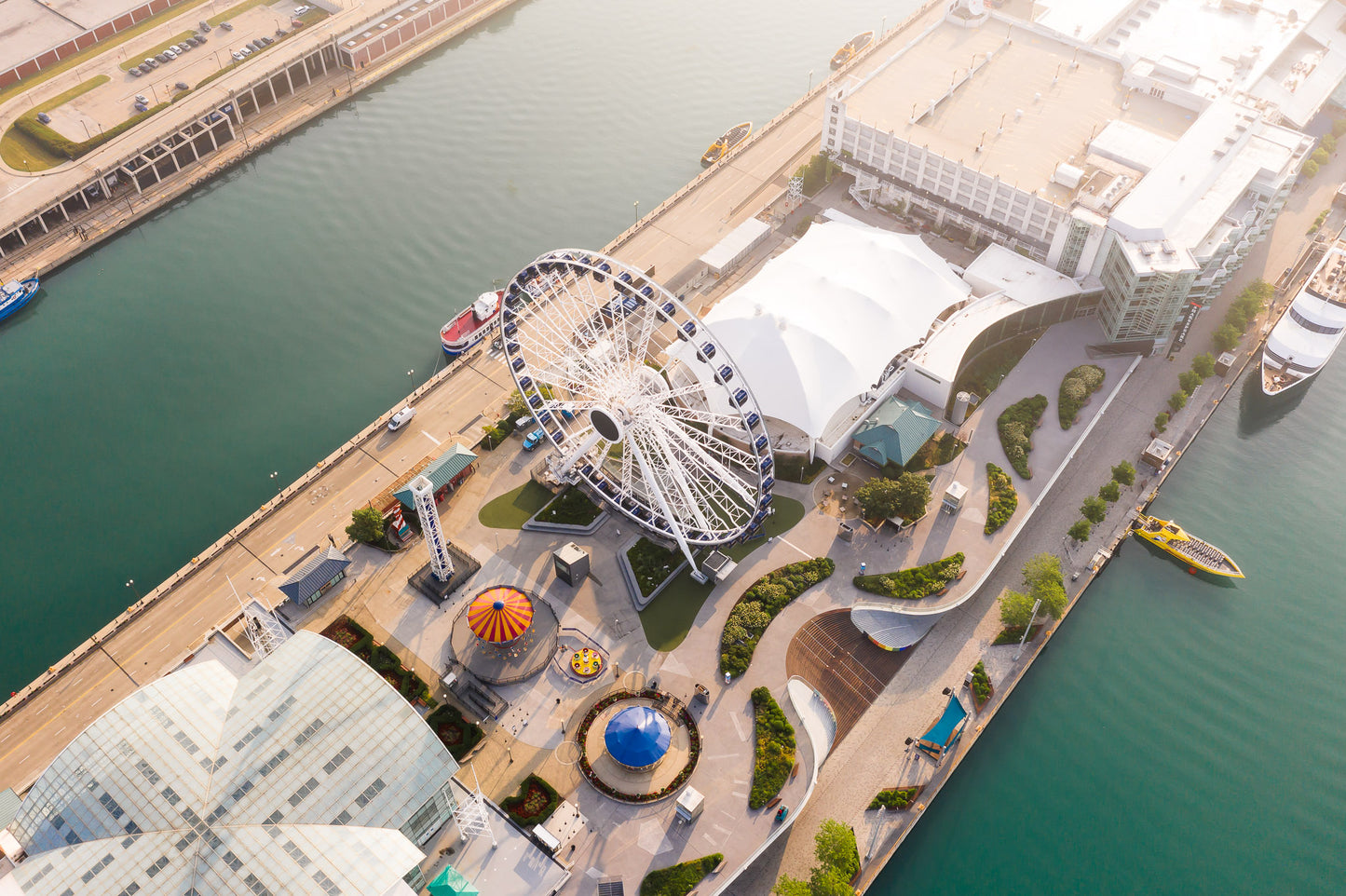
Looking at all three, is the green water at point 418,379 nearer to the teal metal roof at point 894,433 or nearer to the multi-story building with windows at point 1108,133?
the multi-story building with windows at point 1108,133

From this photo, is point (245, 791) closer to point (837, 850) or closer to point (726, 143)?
point (837, 850)

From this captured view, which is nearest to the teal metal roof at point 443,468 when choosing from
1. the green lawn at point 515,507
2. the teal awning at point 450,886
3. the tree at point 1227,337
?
the green lawn at point 515,507

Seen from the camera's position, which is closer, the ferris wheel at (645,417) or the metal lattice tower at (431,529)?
the ferris wheel at (645,417)

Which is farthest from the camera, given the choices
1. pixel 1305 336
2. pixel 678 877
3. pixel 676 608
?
pixel 1305 336

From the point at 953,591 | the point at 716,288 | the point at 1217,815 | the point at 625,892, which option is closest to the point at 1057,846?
the point at 1217,815

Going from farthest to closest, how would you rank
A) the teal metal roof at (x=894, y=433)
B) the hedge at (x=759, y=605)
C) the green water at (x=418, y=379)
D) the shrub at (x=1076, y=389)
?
1. the shrub at (x=1076, y=389)
2. the teal metal roof at (x=894, y=433)
3. the hedge at (x=759, y=605)
4. the green water at (x=418, y=379)

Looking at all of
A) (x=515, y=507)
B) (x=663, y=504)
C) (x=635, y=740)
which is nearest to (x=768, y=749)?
(x=635, y=740)
